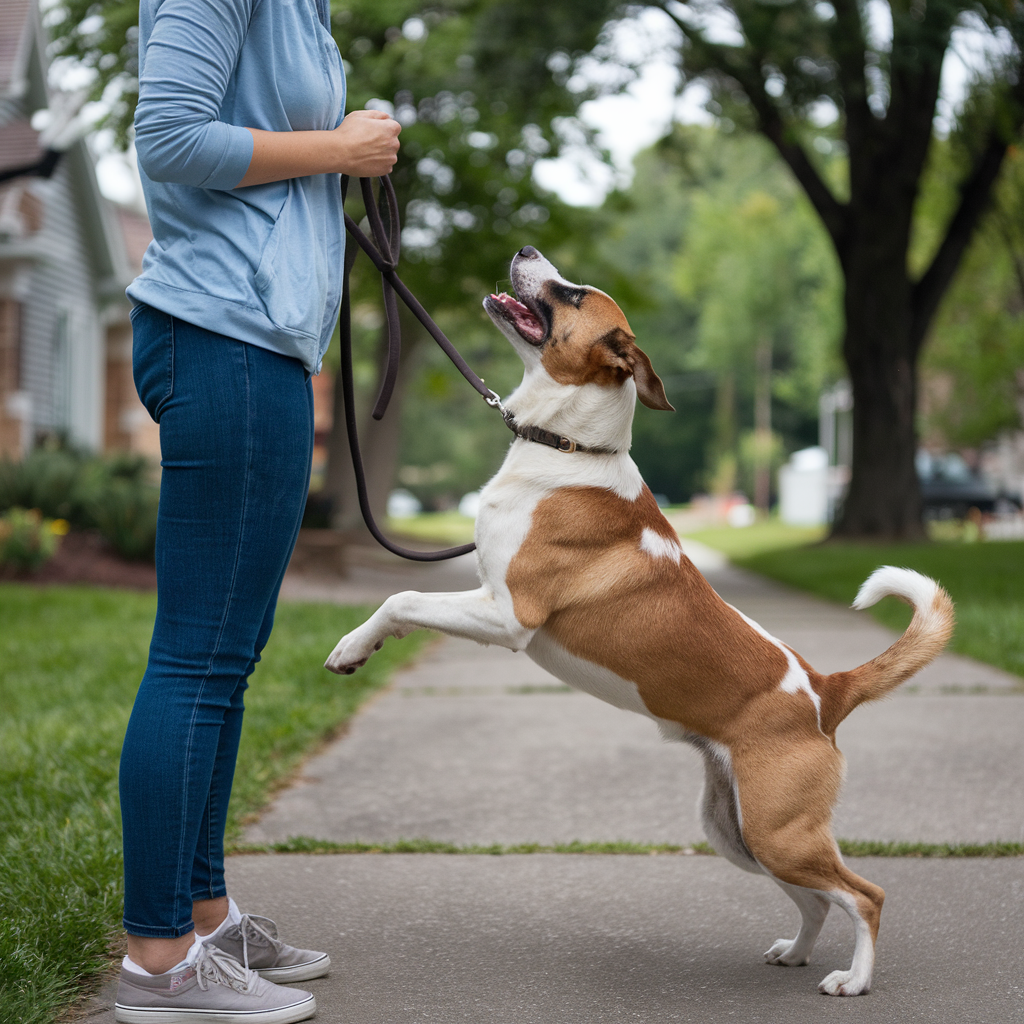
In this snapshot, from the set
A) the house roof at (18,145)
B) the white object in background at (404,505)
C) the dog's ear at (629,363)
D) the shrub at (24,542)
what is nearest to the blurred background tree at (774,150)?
the house roof at (18,145)

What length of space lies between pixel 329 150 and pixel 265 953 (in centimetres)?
185

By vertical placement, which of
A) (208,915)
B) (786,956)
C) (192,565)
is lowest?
(786,956)

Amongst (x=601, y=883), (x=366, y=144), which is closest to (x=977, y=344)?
(x=601, y=883)

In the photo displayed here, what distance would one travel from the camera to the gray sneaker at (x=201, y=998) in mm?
2469

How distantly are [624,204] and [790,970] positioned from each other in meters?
17.7

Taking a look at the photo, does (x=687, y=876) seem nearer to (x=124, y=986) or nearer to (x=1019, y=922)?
(x=1019, y=922)

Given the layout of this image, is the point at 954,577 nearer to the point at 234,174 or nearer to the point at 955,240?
the point at 955,240

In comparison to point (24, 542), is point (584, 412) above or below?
above

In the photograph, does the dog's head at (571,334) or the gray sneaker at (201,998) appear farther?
the dog's head at (571,334)

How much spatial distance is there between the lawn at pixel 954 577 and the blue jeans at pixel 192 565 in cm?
595

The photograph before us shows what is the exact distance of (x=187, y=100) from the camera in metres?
2.35

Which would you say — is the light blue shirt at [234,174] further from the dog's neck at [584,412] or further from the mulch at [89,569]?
the mulch at [89,569]

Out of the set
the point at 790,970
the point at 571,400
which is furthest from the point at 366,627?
the point at 790,970

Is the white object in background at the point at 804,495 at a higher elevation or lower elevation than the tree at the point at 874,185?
lower
